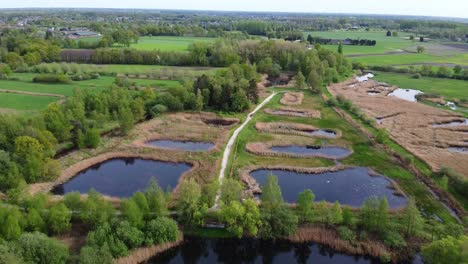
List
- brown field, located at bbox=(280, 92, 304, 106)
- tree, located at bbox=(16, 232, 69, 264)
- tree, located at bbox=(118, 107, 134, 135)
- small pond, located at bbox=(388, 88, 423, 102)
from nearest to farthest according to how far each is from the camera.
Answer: tree, located at bbox=(16, 232, 69, 264)
tree, located at bbox=(118, 107, 134, 135)
brown field, located at bbox=(280, 92, 304, 106)
small pond, located at bbox=(388, 88, 423, 102)

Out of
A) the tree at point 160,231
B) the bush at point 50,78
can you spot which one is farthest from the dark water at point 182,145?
the bush at point 50,78

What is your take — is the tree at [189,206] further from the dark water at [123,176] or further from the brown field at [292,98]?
the brown field at [292,98]

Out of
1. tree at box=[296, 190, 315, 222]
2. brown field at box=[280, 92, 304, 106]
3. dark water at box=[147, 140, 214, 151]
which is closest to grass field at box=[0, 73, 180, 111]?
dark water at box=[147, 140, 214, 151]

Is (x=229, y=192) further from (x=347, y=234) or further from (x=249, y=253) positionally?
(x=347, y=234)

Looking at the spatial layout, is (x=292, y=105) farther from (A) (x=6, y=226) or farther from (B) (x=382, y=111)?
(A) (x=6, y=226)

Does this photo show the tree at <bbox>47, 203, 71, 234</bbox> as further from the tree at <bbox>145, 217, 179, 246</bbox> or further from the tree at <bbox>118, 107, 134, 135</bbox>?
the tree at <bbox>118, 107, 134, 135</bbox>
